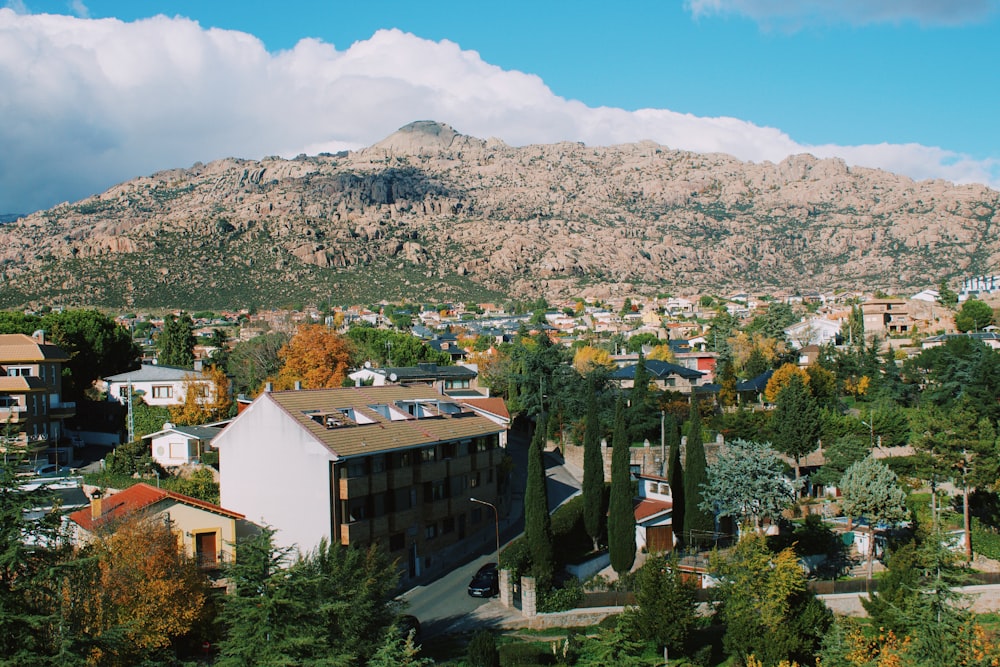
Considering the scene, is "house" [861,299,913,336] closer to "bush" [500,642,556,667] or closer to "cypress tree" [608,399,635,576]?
"cypress tree" [608,399,635,576]

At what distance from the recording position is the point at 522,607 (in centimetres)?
3275

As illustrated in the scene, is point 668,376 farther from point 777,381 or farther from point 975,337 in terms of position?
point 975,337

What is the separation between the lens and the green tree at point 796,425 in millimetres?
51188

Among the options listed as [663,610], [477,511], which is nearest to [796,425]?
[477,511]

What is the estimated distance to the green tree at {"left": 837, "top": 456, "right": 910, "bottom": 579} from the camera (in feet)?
128

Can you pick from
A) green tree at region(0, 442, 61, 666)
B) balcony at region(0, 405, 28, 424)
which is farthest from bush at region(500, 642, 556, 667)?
balcony at region(0, 405, 28, 424)

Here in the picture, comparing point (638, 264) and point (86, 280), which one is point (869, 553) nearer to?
point (86, 280)

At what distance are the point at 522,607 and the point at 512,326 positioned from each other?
97.0 m

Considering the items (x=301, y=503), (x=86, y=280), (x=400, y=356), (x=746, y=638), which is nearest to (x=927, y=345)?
(x=400, y=356)

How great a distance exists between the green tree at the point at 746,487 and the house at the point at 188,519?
2026 centimetres

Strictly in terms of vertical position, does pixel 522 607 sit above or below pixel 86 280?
below

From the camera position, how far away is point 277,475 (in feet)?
115

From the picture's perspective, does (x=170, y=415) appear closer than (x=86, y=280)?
Yes

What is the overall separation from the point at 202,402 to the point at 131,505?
2330cm
